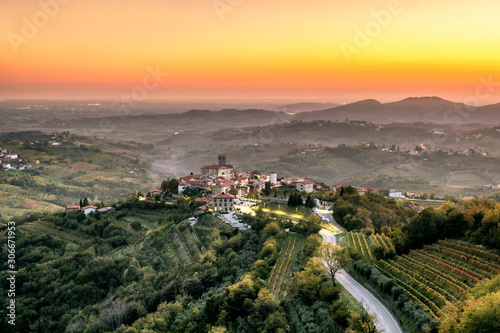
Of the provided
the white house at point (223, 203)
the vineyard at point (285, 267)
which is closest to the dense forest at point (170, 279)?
the vineyard at point (285, 267)

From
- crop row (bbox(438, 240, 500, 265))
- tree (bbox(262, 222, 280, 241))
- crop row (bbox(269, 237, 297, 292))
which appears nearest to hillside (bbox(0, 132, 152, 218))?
tree (bbox(262, 222, 280, 241))

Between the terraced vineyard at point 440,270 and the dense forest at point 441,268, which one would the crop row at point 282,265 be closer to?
the dense forest at point 441,268

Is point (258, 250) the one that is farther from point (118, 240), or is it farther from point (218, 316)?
point (118, 240)

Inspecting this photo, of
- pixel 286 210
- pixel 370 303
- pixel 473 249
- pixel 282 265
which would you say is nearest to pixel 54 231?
pixel 286 210

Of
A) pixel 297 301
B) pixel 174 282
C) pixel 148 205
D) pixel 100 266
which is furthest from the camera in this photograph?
pixel 148 205

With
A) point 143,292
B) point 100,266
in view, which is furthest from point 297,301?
point 100,266

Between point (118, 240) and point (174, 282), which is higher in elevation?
point (174, 282)

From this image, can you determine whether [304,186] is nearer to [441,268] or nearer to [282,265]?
[282,265]
